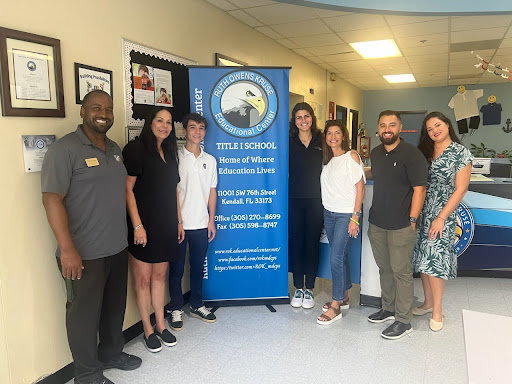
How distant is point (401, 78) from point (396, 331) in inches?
277

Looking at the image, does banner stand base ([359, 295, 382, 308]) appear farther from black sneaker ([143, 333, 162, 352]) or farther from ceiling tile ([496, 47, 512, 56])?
ceiling tile ([496, 47, 512, 56])

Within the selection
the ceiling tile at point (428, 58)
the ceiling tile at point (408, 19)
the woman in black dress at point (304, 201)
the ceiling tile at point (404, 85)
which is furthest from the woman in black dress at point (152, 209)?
the ceiling tile at point (404, 85)

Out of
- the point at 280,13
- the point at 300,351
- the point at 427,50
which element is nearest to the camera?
the point at 300,351

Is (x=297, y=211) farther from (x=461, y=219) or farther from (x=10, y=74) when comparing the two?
(x=10, y=74)

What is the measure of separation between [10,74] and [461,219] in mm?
3709

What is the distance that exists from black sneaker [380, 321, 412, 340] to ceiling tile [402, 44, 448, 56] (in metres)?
4.24

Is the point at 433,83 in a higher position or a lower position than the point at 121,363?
higher

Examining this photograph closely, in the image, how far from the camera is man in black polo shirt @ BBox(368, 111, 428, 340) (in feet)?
8.29

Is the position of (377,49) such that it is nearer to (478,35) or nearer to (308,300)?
(478,35)

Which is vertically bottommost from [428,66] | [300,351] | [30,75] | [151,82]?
[300,351]

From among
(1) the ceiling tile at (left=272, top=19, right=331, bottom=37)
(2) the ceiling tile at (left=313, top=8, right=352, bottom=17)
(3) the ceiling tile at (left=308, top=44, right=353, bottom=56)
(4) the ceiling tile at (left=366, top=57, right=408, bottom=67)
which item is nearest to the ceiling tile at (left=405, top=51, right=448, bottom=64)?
(4) the ceiling tile at (left=366, top=57, right=408, bottom=67)

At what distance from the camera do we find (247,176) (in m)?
3.04

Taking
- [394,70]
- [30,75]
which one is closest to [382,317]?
[30,75]

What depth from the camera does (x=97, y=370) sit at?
2113 mm
